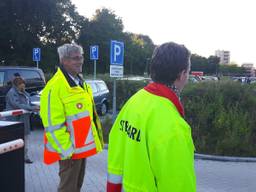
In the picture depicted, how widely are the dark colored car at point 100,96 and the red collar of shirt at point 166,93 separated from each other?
14293mm

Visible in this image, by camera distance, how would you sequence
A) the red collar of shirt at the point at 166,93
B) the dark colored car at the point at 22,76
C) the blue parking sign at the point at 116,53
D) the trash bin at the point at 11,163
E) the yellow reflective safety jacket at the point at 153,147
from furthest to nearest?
1. the dark colored car at the point at 22,76
2. the blue parking sign at the point at 116,53
3. the trash bin at the point at 11,163
4. the red collar of shirt at the point at 166,93
5. the yellow reflective safety jacket at the point at 153,147

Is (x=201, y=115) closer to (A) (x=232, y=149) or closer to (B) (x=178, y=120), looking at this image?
(A) (x=232, y=149)

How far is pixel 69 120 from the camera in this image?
4.05 metres

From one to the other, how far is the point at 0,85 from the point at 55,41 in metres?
29.2

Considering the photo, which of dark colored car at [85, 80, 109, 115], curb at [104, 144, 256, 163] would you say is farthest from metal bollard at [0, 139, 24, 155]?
dark colored car at [85, 80, 109, 115]

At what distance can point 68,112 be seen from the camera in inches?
159

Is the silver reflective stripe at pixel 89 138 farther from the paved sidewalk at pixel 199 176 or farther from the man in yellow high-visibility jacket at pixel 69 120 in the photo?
the paved sidewalk at pixel 199 176

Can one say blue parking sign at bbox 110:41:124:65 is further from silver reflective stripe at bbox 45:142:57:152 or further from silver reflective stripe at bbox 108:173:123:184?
silver reflective stripe at bbox 108:173:123:184

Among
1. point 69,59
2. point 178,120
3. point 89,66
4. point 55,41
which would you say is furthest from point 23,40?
point 178,120

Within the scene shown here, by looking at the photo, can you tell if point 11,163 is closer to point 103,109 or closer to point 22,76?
point 22,76

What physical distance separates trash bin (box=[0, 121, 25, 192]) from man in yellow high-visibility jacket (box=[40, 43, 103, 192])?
475mm

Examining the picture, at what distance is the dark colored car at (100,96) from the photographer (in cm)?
1673

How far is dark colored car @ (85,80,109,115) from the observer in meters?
16.7

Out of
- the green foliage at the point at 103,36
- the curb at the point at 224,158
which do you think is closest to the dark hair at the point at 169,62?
the curb at the point at 224,158
